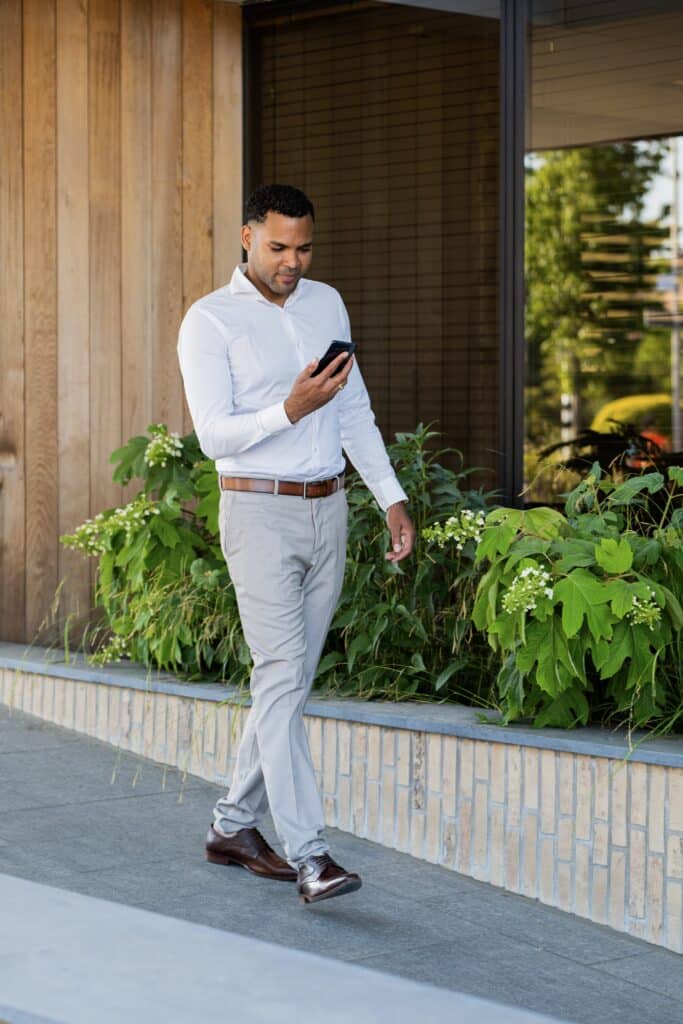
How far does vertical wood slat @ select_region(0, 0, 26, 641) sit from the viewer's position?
6785 millimetres

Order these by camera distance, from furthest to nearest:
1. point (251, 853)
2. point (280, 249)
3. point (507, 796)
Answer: point (507, 796)
point (251, 853)
point (280, 249)

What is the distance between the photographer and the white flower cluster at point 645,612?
4078 mm

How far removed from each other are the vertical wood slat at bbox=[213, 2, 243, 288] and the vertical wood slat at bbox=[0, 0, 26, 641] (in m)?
0.87

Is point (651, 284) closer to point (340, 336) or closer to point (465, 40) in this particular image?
point (465, 40)

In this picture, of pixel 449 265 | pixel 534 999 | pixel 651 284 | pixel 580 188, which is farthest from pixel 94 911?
pixel 580 188

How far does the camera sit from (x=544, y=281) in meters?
13.0

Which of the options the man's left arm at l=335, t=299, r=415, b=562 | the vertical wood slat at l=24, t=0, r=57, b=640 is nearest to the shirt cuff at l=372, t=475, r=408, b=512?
the man's left arm at l=335, t=299, r=415, b=562

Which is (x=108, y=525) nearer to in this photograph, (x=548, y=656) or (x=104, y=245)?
(x=104, y=245)

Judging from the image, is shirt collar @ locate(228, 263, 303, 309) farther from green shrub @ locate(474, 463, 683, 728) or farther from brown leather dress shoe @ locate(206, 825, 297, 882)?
brown leather dress shoe @ locate(206, 825, 297, 882)

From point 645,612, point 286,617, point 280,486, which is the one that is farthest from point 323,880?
point 645,612

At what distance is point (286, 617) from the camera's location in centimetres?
393

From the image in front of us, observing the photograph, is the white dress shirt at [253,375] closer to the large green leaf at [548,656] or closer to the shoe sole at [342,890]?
the large green leaf at [548,656]

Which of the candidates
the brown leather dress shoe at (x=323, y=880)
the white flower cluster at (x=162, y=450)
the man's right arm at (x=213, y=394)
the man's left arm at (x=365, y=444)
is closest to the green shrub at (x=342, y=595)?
the white flower cluster at (x=162, y=450)

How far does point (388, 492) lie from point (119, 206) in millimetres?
2994
